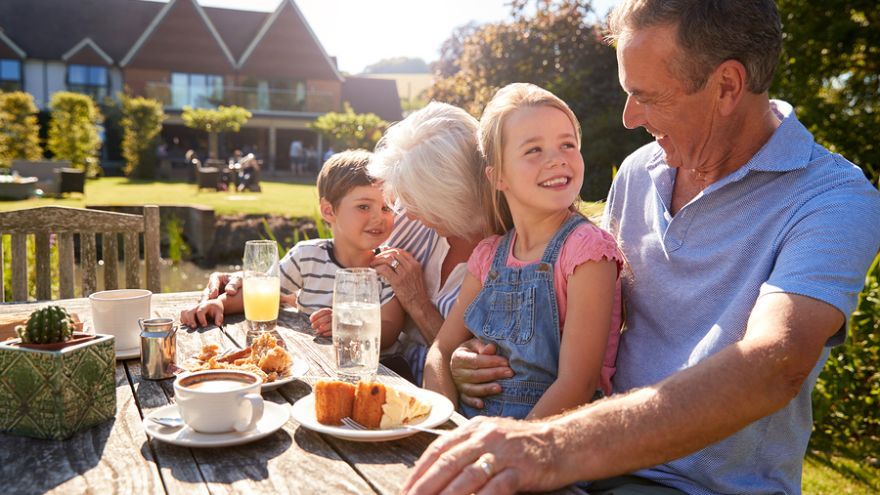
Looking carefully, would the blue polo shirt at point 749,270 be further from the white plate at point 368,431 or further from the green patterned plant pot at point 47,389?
the green patterned plant pot at point 47,389

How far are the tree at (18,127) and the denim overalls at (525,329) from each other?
2425cm

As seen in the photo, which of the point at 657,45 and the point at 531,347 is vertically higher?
the point at 657,45

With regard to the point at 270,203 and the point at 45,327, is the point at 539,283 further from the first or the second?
the point at 270,203

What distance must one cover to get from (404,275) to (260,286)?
546mm

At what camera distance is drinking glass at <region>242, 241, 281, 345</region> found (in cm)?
238

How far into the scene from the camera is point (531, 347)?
2059 millimetres

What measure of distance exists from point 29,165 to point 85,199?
365cm

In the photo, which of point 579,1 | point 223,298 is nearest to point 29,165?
point 579,1

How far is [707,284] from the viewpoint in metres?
1.92

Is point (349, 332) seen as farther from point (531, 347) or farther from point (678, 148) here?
point (678, 148)

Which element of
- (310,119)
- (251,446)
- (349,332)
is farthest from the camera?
(310,119)

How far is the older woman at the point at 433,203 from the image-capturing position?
2.66m

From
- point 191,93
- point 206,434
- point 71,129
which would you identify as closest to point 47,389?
point 206,434

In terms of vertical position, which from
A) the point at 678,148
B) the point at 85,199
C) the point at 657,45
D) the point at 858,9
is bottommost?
the point at 85,199
